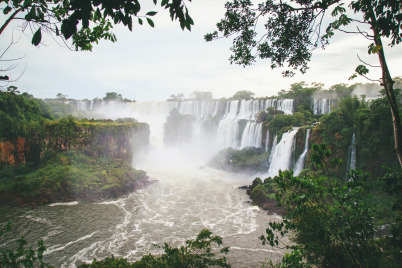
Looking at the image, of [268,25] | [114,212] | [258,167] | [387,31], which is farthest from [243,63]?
[258,167]

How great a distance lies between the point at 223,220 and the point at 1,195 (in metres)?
15.5

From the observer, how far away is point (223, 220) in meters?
13.6

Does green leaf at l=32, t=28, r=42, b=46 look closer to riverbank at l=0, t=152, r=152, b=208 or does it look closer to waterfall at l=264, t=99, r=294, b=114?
riverbank at l=0, t=152, r=152, b=208

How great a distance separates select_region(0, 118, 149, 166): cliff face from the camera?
19344 millimetres

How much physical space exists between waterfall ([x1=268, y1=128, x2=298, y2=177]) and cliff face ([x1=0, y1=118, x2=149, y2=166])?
16.5 metres

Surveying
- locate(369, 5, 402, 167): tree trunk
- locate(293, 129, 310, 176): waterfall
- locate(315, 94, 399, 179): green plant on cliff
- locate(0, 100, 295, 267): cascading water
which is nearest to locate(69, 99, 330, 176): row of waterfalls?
locate(293, 129, 310, 176): waterfall

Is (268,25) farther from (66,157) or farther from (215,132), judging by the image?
(215,132)

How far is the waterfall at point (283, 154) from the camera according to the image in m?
21.1

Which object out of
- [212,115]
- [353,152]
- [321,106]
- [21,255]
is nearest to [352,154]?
[353,152]

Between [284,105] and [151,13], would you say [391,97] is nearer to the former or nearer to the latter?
[151,13]

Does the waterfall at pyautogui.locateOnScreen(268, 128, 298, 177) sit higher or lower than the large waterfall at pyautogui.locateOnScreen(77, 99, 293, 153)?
lower

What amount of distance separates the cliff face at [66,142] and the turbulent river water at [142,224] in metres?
6.18

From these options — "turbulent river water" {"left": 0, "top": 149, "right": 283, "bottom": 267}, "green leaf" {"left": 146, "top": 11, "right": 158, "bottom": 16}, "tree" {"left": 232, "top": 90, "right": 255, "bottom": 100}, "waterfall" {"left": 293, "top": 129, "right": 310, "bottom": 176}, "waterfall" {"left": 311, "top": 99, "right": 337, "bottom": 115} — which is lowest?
"turbulent river water" {"left": 0, "top": 149, "right": 283, "bottom": 267}

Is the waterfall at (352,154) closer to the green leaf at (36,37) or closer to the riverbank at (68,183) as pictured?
the riverbank at (68,183)
